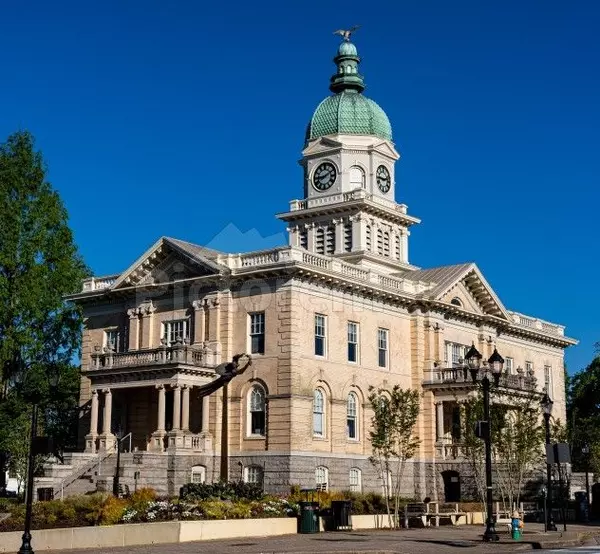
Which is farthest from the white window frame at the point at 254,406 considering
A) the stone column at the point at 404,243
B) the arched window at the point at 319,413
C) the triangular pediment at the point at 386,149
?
the triangular pediment at the point at 386,149

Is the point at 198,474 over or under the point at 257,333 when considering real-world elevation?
under

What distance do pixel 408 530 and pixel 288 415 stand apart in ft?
35.6

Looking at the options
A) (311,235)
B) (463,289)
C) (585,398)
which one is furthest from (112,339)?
(585,398)

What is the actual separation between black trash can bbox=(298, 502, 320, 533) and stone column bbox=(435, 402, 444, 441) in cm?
2106

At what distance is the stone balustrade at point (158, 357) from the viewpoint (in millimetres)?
48594

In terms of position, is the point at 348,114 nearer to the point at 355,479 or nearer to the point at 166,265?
the point at 166,265

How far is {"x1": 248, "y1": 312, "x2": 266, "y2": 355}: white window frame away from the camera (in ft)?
164

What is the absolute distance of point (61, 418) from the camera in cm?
6750

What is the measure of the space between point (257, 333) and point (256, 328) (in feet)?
0.86

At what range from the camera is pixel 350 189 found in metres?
65.4

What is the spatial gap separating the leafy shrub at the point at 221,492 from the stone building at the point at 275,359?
1966 millimetres

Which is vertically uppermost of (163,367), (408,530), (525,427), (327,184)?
(327,184)

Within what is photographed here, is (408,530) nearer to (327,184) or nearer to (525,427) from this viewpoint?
(525,427)

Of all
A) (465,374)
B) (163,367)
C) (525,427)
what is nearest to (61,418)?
(163,367)
